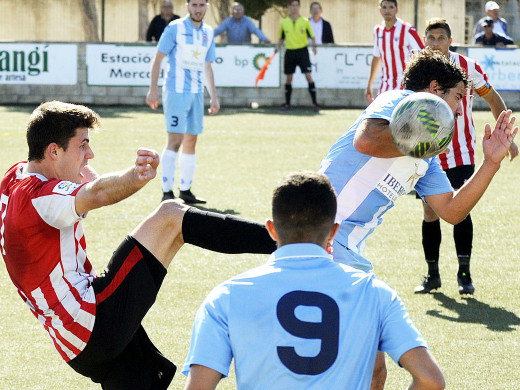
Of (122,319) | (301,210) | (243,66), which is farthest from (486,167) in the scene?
(243,66)

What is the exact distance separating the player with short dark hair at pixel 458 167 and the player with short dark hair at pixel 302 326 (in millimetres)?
4253

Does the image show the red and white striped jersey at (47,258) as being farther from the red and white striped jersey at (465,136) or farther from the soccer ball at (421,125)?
the red and white striped jersey at (465,136)

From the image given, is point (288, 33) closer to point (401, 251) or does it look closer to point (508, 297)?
point (401, 251)

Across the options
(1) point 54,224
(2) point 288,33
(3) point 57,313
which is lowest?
(3) point 57,313

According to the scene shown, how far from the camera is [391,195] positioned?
4.49 metres

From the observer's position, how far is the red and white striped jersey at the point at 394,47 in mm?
11555

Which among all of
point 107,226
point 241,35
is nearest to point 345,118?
point 241,35

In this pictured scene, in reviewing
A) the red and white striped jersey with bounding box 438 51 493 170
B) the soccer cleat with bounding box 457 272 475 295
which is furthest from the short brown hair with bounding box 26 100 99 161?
the soccer cleat with bounding box 457 272 475 295

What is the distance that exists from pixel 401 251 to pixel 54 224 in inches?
188

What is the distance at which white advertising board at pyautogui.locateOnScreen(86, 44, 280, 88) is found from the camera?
20984mm

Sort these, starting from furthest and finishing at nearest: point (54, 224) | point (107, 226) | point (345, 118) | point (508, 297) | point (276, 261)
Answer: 1. point (345, 118)
2. point (107, 226)
3. point (508, 297)
4. point (54, 224)
5. point (276, 261)

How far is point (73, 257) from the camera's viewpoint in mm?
4145

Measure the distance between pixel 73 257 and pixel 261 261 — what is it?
12.3 ft

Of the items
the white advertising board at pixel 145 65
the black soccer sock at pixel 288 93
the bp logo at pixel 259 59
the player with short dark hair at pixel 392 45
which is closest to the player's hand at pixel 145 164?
the player with short dark hair at pixel 392 45
